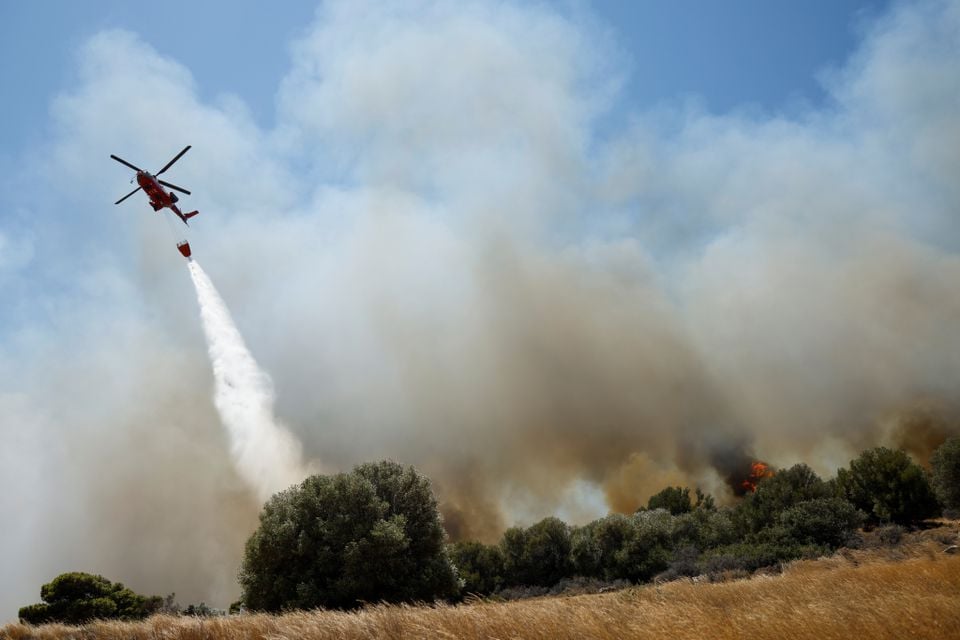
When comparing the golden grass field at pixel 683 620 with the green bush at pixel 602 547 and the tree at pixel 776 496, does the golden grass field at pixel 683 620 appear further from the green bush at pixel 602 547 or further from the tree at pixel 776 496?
the green bush at pixel 602 547

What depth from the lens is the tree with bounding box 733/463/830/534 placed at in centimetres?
5400

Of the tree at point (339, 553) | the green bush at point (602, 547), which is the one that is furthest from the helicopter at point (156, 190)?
the green bush at point (602, 547)

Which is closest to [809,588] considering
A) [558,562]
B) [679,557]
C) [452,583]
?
[452,583]

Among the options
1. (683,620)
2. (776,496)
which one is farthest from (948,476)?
(683,620)

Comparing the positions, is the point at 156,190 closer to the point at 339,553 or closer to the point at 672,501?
the point at 339,553

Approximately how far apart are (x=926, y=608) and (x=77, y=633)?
25.9 m

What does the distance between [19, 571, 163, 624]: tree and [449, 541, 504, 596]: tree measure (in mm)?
31464

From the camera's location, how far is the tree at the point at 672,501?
343 feet

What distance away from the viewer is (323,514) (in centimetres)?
3453

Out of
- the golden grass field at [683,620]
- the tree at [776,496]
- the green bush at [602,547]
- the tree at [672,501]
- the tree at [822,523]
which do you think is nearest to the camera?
the golden grass field at [683,620]

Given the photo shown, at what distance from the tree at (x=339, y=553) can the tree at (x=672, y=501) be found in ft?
257

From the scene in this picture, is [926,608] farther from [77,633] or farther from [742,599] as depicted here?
[77,633]

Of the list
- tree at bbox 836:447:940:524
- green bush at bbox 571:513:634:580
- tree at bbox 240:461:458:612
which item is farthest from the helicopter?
tree at bbox 836:447:940:524

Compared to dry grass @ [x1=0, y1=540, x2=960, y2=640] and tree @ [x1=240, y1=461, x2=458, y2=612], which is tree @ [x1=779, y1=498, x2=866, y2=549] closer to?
tree @ [x1=240, y1=461, x2=458, y2=612]
